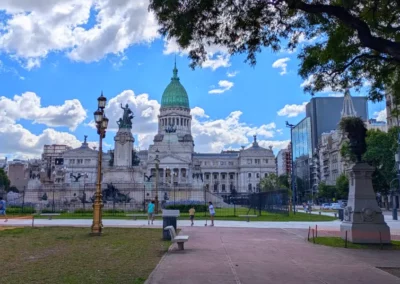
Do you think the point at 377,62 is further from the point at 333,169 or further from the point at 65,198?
the point at 333,169

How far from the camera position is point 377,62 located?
17.0 metres

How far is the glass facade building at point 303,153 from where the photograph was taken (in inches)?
6229

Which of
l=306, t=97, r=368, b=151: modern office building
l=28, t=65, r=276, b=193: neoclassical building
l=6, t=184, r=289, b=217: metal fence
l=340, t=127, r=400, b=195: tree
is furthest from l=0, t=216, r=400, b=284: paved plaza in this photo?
l=306, t=97, r=368, b=151: modern office building

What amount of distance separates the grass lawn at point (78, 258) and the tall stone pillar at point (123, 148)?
6348 centimetres

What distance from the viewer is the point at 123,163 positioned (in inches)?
3327

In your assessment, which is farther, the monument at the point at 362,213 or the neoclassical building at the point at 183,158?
the neoclassical building at the point at 183,158

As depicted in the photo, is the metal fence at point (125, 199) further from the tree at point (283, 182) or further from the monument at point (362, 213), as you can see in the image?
the monument at point (362, 213)

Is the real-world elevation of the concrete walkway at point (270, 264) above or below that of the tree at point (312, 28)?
below

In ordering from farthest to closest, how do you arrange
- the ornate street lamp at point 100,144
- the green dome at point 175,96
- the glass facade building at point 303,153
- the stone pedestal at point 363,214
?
the green dome at point 175,96
the glass facade building at point 303,153
the ornate street lamp at point 100,144
the stone pedestal at point 363,214

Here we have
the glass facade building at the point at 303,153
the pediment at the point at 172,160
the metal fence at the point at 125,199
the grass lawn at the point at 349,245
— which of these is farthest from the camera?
the glass facade building at the point at 303,153

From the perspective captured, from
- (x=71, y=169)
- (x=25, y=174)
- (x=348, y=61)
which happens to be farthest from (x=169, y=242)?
(x=25, y=174)

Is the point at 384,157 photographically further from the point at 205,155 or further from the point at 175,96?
the point at 175,96

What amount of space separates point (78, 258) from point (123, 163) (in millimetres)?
71271

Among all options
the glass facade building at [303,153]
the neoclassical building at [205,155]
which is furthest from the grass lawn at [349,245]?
the neoclassical building at [205,155]
